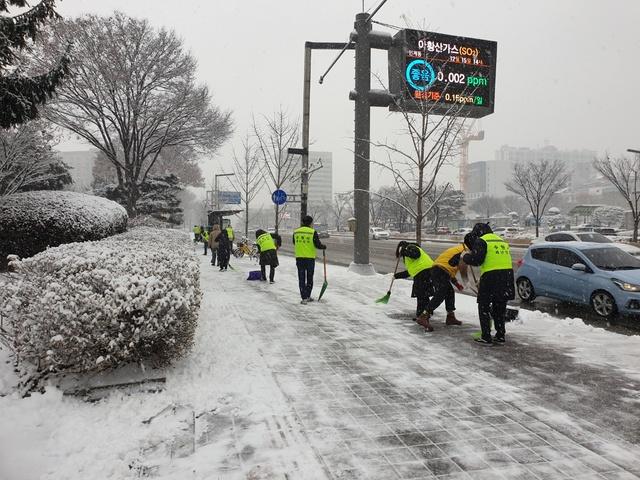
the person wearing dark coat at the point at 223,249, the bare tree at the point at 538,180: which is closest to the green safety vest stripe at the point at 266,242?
the person wearing dark coat at the point at 223,249

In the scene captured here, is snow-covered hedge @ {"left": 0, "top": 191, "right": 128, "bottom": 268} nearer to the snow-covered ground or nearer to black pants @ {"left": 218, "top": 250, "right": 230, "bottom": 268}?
black pants @ {"left": 218, "top": 250, "right": 230, "bottom": 268}

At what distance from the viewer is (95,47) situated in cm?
1708

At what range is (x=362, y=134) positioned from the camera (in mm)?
13812

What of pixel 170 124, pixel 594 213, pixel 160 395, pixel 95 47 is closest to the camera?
pixel 160 395

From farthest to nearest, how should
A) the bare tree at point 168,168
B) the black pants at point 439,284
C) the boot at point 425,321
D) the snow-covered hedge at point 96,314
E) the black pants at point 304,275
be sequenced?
the bare tree at point 168,168 < the black pants at point 304,275 < the black pants at point 439,284 < the boot at point 425,321 < the snow-covered hedge at point 96,314

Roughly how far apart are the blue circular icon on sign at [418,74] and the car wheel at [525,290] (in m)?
6.61

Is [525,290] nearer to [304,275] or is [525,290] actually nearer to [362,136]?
[304,275]

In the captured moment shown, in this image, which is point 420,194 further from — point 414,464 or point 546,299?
point 414,464

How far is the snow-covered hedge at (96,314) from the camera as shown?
12.8 feet

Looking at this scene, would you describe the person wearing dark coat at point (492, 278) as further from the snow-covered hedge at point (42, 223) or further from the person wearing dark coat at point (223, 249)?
the person wearing dark coat at point (223, 249)

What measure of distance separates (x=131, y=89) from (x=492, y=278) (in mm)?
17660

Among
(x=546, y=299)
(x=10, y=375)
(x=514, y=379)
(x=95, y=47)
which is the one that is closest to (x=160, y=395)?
(x=10, y=375)

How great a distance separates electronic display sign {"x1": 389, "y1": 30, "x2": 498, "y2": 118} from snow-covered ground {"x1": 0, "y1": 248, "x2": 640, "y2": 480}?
7.79m

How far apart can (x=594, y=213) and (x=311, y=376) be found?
201 feet
